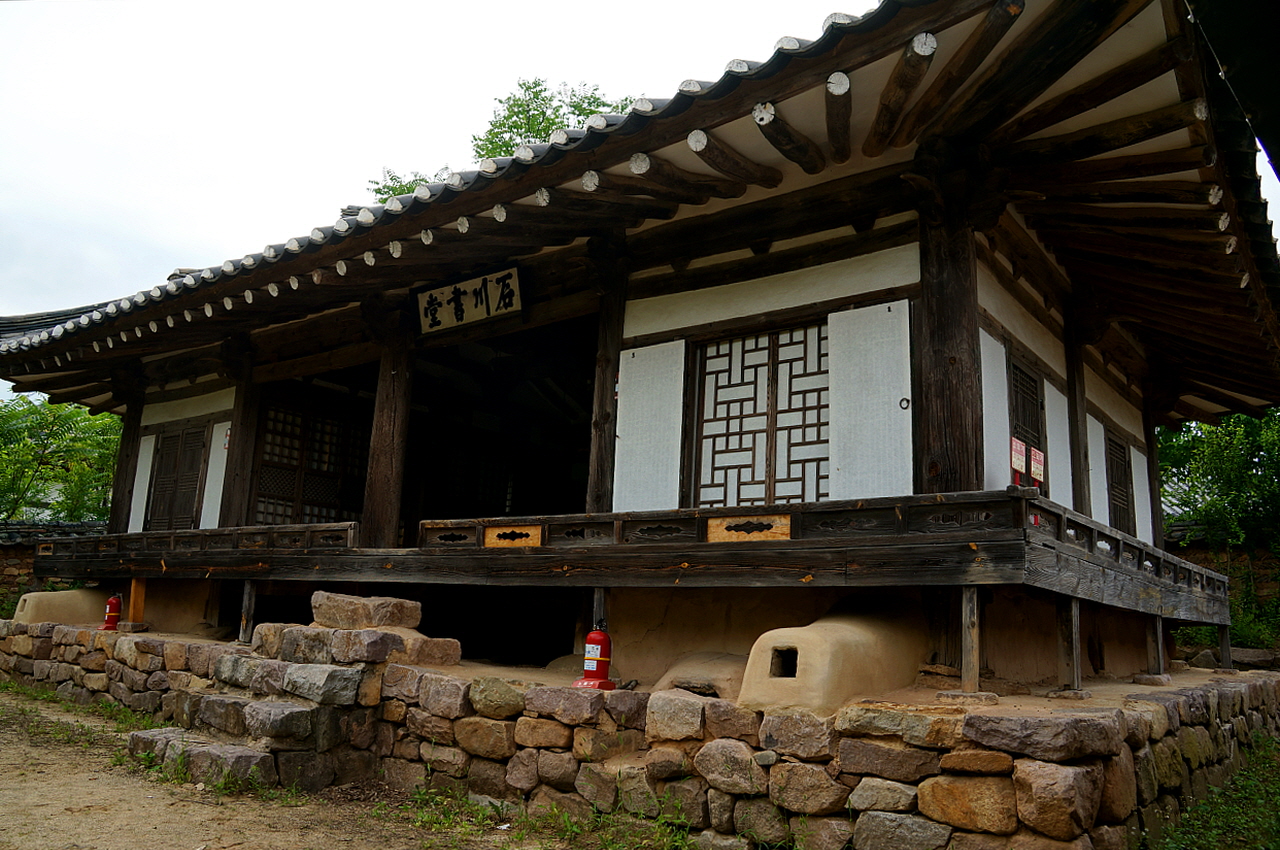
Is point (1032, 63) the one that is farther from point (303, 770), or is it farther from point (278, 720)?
point (303, 770)

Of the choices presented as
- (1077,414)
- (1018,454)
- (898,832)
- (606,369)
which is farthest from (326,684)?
(1077,414)

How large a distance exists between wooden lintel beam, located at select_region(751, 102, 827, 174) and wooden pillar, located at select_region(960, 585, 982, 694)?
3.18m

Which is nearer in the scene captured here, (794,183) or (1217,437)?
(794,183)

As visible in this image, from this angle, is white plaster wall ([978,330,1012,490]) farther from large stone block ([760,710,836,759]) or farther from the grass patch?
the grass patch

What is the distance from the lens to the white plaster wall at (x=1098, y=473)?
9.58 m

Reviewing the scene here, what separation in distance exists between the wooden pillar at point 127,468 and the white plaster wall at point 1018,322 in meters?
12.7

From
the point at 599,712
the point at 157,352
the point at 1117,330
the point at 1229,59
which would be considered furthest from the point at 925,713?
the point at 157,352

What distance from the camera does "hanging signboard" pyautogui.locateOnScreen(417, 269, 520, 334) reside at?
30.8ft

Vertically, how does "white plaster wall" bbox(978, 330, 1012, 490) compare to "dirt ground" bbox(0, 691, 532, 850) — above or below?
above

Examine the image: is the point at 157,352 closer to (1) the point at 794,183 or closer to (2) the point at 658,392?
(2) the point at 658,392

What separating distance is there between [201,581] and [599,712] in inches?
311

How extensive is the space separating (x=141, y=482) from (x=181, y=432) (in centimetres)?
127

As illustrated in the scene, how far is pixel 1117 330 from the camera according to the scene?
10500 mm

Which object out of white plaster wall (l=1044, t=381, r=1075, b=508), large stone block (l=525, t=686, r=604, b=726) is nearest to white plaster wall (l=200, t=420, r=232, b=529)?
large stone block (l=525, t=686, r=604, b=726)
